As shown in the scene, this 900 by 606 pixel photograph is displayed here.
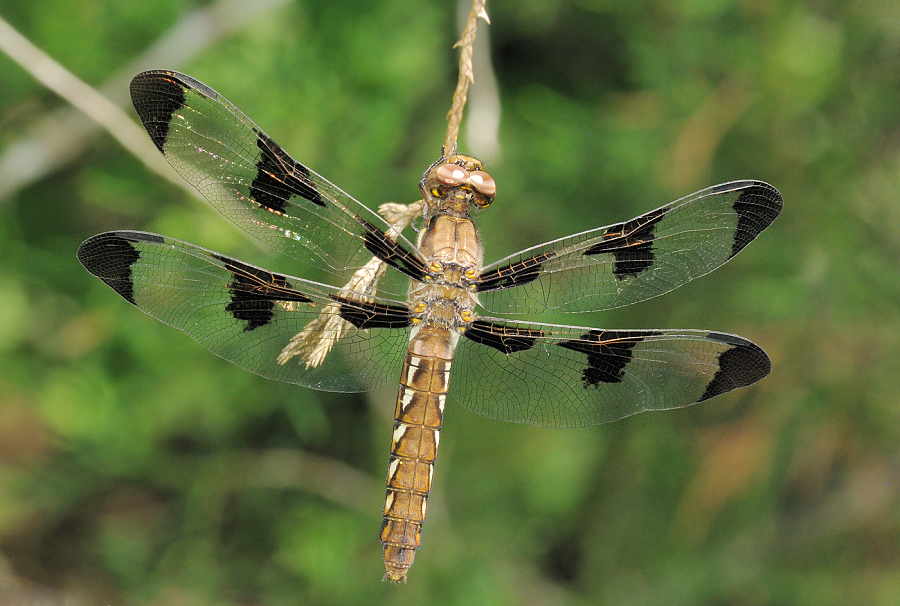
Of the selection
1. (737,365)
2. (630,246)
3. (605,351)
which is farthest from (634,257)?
(737,365)

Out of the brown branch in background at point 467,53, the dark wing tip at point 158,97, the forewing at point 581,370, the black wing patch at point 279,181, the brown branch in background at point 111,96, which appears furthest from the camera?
the brown branch in background at point 111,96

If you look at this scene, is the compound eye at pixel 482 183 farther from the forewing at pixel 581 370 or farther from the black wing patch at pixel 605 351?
the black wing patch at pixel 605 351

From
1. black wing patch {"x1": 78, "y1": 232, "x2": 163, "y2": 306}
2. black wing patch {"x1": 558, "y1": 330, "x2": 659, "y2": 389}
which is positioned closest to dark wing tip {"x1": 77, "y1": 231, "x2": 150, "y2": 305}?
black wing patch {"x1": 78, "y1": 232, "x2": 163, "y2": 306}

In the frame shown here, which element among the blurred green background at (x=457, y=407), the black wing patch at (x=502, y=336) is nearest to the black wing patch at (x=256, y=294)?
the black wing patch at (x=502, y=336)

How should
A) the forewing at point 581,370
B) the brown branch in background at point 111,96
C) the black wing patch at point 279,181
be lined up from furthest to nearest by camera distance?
the brown branch in background at point 111,96, the forewing at point 581,370, the black wing patch at point 279,181

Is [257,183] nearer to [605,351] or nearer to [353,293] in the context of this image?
[353,293]

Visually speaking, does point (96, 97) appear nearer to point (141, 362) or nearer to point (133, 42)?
point (133, 42)

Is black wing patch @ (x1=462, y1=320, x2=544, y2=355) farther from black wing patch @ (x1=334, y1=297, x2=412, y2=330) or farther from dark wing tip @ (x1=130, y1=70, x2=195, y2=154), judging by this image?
dark wing tip @ (x1=130, y1=70, x2=195, y2=154)
